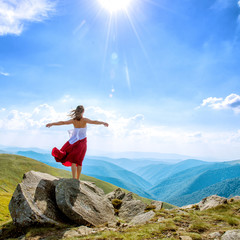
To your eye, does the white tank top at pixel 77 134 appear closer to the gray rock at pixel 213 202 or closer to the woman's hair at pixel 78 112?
the woman's hair at pixel 78 112

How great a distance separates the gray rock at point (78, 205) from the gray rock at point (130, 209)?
301cm

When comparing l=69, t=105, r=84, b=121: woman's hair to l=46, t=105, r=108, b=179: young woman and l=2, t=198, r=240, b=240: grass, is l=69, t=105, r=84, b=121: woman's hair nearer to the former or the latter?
l=46, t=105, r=108, b=179: young woman

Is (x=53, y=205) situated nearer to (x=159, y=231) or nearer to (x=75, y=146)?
(x=75, y=146)

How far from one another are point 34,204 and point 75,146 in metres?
5.17

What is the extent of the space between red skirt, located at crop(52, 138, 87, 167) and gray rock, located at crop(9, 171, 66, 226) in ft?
7.04

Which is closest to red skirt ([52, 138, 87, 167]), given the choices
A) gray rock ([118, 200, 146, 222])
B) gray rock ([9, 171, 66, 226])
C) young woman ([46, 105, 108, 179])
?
young woman ([46, 105, 108, 179])

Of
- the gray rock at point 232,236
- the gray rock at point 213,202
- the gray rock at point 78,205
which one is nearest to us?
the gray rock at point 232,236

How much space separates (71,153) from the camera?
14.7 meters

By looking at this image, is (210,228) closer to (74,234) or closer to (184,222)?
(184,222)

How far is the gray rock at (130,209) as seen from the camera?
16422 millimetres

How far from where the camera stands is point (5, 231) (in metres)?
10.9

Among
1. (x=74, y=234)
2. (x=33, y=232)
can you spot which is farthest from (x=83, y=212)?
(x=33, y=232)

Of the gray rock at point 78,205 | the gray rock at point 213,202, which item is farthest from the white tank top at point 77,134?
the gray rock at point 213,202

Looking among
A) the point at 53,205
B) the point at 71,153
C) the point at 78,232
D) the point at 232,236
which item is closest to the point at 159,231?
the point at 232,236
